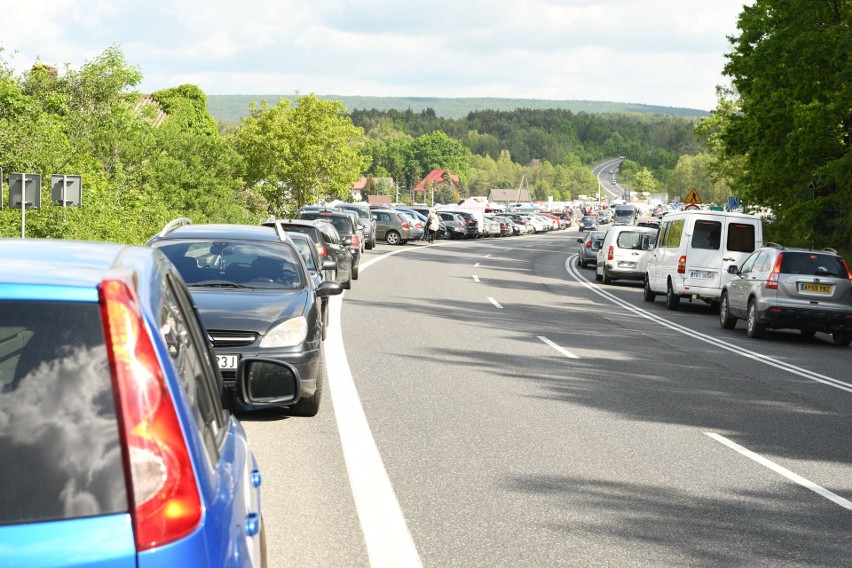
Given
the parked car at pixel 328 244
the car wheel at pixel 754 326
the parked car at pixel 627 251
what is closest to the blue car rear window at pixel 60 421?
the car wheel at pixel 754 326

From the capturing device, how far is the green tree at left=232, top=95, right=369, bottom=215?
218ft

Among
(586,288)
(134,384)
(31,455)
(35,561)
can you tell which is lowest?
(586,288)

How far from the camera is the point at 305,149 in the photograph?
6650 centimetres

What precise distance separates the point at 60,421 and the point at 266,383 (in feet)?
5.96

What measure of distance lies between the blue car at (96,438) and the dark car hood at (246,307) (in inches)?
275

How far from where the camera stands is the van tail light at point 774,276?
19.2 meters

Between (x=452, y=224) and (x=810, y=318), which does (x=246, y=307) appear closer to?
(x=810, y=318)

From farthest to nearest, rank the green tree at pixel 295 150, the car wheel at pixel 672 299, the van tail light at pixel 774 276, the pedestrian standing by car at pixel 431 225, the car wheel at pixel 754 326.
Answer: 1. the green tree at pixel 295 150
2. the pedestrian standing by car at pixel 431 225
3. the car wheel at pixel 672 299
4. the car wheel at pixel 754 326
5. the van tail light at pixel 774 276

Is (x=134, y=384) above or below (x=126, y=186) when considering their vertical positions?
above

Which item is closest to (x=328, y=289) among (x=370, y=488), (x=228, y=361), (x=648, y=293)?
(x=228, y=361)

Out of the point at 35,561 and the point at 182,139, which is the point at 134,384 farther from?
the point at 182,139

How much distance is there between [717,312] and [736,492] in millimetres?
19281

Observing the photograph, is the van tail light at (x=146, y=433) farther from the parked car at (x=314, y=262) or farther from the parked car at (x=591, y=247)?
the parked car at (x=591, y=247)

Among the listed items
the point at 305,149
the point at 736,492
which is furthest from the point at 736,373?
the point at 305,149
